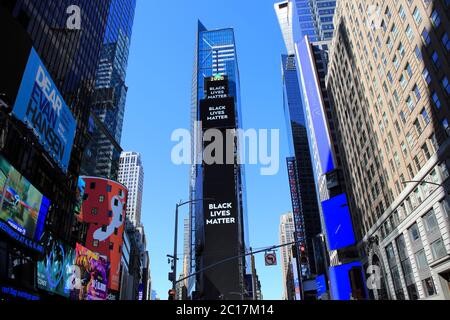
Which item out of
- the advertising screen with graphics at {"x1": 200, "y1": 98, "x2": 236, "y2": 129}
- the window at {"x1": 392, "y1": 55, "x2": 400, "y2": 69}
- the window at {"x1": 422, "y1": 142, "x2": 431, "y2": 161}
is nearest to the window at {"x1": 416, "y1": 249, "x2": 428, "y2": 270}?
the window at {"x1": 422, "y1": 142, "x2": 431, "y2": 161}

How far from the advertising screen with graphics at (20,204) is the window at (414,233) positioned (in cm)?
4578

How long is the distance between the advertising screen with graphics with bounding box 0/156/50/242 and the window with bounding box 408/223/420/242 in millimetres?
45785

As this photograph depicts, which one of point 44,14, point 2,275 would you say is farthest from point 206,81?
point 2,275

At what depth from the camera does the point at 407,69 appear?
5319 cm

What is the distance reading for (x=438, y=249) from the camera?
45938mm

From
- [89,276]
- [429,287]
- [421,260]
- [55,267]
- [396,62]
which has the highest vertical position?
[396,62]

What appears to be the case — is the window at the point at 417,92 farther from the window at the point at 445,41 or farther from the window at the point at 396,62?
the window at the point at 445,41

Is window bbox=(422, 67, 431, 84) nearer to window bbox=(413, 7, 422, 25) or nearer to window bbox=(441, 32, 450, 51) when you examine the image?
window bbox=(441, 32, 450, 51)

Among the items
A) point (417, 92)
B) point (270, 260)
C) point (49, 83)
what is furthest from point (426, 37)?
point (49, 83)

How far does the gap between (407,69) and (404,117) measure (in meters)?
6.65

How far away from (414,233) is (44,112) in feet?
159

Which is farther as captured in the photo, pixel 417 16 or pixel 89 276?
pixel 89 276

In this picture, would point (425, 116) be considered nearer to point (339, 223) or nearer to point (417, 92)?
point (417, 92)

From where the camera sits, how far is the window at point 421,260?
4971 centimetres
